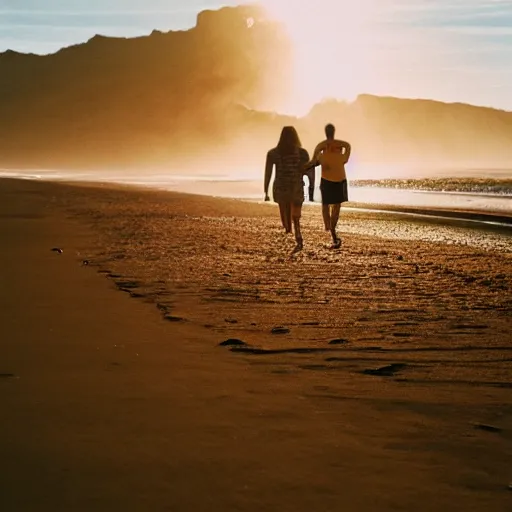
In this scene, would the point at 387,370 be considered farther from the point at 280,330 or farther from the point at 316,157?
the point at 316,157

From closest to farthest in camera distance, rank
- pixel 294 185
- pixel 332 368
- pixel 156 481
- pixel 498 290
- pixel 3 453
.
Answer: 1. pixel 156 481
2. pixel 3 453
3. pixel 332 368
4. pixel 498 290
5. pixel 294 185

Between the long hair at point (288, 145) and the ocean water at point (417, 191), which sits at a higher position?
the long hair at point (288, 145)

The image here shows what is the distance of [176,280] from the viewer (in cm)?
1008

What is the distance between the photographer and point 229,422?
14.1ft

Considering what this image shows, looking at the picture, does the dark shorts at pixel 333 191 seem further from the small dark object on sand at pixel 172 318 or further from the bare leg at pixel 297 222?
the small dark object on sand at pixel 172 318

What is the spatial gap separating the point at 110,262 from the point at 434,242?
23.7 ft

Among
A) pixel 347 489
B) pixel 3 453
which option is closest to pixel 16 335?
pixel 3 453

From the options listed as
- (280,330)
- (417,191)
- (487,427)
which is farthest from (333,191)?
(417,191)

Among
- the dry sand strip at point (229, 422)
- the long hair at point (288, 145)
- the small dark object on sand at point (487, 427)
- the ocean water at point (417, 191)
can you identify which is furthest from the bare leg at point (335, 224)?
the ocean water at point (417, 191)

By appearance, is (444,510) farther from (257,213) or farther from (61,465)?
(257,213)

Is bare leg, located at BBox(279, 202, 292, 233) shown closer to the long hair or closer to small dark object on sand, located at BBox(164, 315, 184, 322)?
the long hair

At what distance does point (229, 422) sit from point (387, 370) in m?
1.60

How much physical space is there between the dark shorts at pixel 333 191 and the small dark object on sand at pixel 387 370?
32.9ft

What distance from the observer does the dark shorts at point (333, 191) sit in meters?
15.6
